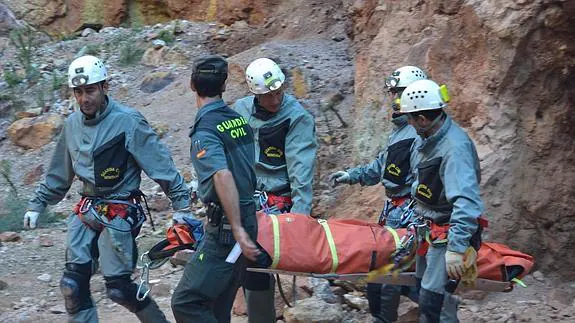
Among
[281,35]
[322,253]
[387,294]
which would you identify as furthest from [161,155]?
[281,35]

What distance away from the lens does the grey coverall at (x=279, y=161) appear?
258 inches

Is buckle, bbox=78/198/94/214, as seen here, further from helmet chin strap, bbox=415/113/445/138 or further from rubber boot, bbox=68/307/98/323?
helmet chin strap, bbox=415/113/445/138

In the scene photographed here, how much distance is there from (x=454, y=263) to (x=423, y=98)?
1014 mm

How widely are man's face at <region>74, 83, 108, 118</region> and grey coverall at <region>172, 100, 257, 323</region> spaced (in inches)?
48.3

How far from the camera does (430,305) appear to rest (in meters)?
5.73

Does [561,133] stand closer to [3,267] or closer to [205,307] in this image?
[205,307]

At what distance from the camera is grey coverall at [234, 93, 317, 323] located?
6.56 metres

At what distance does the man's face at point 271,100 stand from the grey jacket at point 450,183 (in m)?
1.17

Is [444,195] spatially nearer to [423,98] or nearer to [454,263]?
[454,263]

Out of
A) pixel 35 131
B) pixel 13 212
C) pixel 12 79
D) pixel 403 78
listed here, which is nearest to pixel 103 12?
pixel 12 79

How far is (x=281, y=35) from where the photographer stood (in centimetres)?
1407

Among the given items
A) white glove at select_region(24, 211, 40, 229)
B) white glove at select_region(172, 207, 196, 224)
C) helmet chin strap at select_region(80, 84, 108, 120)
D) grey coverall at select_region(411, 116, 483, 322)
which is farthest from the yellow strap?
white glove at select_region(24, 211, 40, 229)

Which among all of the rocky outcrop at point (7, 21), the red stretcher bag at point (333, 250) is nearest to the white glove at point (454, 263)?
the red stretcher bag at point (333, 250)

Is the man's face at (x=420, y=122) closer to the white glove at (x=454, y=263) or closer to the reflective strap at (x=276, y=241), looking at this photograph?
the white glove at (x=454, y=263)
